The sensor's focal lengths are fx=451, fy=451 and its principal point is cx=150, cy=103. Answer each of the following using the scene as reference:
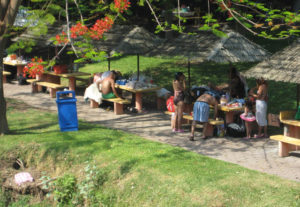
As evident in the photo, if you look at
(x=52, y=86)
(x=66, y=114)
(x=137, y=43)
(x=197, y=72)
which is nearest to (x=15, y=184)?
(x=66, y=114)

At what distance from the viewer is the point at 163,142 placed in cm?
1145

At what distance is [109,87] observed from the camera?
1512 centimetres

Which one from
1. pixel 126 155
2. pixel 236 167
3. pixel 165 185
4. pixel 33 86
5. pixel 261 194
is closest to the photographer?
pixel 261 194

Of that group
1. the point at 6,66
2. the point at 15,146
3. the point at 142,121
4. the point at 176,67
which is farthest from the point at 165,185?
the point at 6,66

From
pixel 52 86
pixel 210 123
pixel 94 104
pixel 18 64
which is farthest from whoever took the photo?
pixel 18 64

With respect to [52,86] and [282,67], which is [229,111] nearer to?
[282,67]

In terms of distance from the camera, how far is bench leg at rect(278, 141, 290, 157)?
1007 cm

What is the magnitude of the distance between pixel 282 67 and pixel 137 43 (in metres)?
6.05

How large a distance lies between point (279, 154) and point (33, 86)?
1173 cm

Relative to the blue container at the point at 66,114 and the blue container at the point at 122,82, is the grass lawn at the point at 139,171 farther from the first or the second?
the blue container at the point at 122,82

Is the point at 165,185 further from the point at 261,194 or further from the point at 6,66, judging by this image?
the point at 6,66

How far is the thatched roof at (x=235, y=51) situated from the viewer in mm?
12414

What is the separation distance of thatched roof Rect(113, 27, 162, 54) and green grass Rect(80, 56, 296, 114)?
1.97 ft

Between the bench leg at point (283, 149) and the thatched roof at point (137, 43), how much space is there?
648 centimetres
